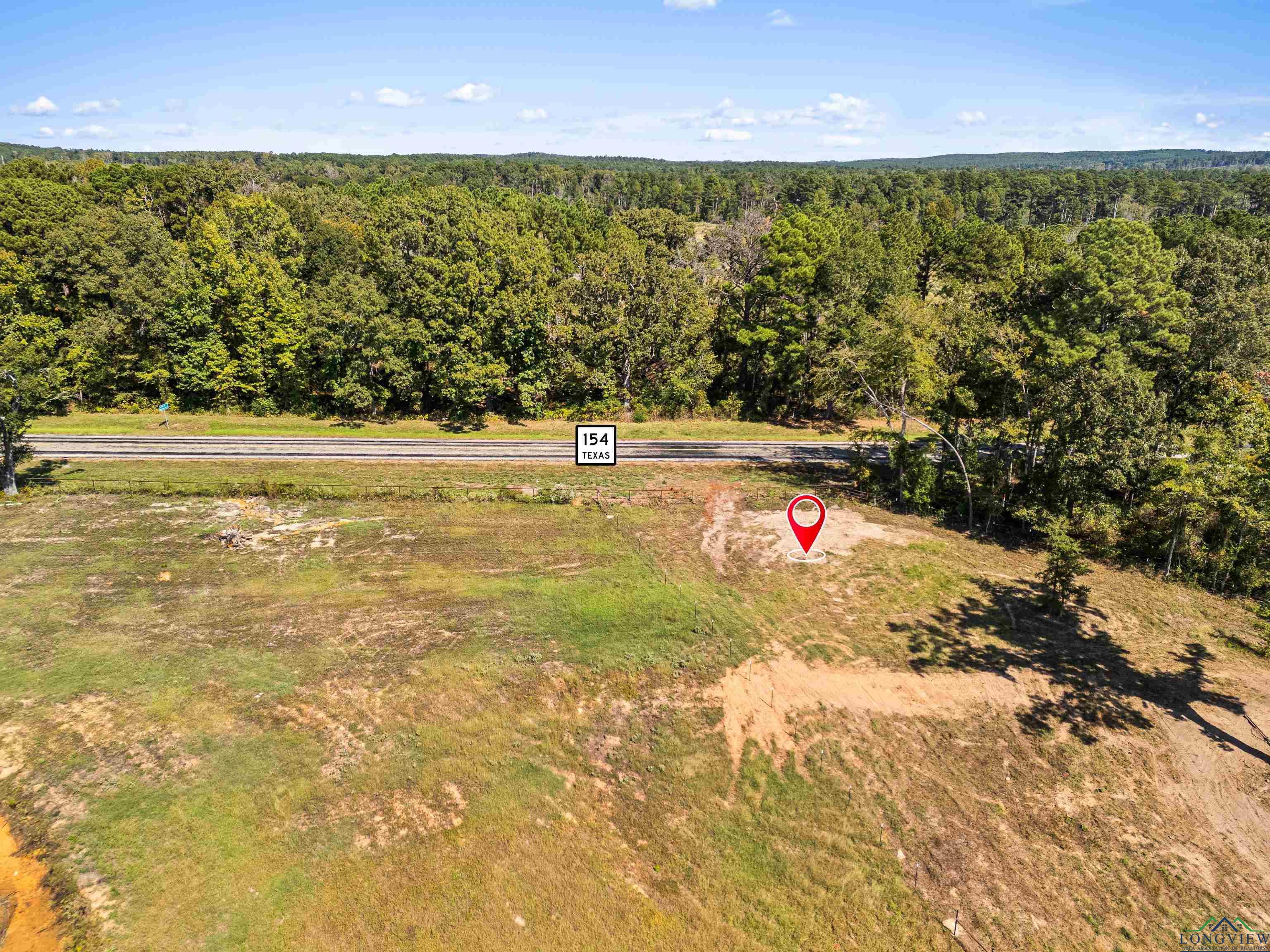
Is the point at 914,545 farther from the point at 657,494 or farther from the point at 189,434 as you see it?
the point at 189,434

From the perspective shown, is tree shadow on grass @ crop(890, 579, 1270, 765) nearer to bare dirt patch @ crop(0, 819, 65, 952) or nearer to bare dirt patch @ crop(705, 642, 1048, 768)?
bare dirt patch @ crop(705, 642, 1048, 768)

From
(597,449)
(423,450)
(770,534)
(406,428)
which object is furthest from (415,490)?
(770,534)

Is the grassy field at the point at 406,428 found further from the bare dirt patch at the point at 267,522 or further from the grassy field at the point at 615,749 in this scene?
the grassy field at the point at 615,749

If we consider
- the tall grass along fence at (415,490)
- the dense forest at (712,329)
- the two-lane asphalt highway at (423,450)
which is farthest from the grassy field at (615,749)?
the two-lane asphalt highway at (423,450)

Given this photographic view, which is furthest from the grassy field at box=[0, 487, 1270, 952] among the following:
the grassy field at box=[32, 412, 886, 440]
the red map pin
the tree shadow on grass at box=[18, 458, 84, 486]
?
the grassy field at box=[32, 412, 886, 440]

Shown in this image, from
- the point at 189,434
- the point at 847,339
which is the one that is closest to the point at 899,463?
the point at 847,339

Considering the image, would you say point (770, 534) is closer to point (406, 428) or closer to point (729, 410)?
point (729, 410)
